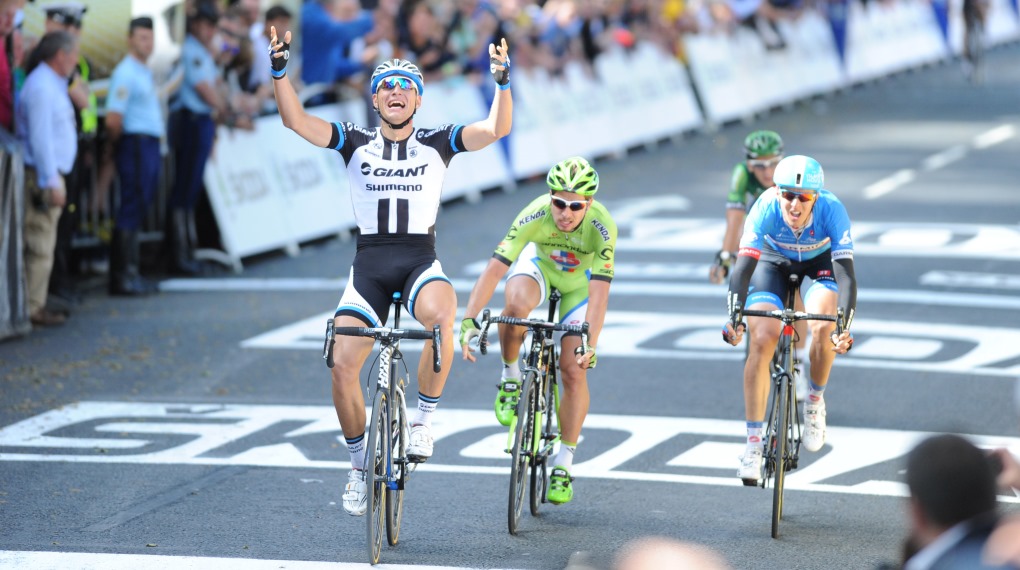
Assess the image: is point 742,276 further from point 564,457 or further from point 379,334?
point 379,334

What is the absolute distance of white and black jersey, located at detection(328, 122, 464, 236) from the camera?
815 centimetres

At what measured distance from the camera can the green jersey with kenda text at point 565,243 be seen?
337 inches

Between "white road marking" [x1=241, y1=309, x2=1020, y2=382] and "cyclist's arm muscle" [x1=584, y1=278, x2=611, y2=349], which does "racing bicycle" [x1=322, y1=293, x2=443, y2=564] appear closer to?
"cyclist's arm muscle" [x1=584, y1=278, x2=611, y2=349]

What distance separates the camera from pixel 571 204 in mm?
8398

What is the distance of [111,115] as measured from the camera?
50.5 feet

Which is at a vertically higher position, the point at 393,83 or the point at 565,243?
the point at 393,83

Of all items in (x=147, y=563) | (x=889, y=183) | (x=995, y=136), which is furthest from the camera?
(x=995, y=136)

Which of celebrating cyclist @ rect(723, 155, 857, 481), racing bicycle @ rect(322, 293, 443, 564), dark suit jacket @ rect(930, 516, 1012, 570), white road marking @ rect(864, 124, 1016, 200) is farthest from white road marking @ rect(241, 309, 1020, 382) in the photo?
white road marking @ rect(864, 124, 1016, 200)

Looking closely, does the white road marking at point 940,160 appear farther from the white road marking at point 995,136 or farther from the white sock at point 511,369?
the white sock at point 511,369

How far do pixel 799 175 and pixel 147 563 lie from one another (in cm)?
388

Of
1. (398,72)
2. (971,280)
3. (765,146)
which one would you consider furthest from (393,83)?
(971,280)

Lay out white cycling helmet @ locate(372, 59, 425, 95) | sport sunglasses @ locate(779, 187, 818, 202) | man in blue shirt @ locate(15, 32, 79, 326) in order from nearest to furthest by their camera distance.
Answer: white cycling helmet @ locate(372, 59, 425, 95) → sport sunglasses @ locate(779, 187, 818, 202) → man in blue shirt @ locate(15, 32, 79, 326)

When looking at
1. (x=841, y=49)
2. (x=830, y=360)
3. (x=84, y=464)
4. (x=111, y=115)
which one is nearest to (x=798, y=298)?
(x=830, y=360)

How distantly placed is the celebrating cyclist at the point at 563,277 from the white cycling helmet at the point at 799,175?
958 mm
